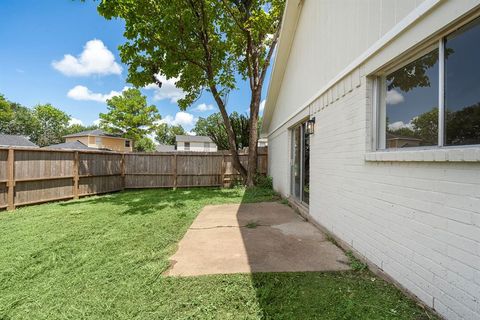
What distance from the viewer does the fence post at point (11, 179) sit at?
6.52 meters

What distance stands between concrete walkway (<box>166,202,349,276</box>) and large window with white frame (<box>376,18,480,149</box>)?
69.0 inches

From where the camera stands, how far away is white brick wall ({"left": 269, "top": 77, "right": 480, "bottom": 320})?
5.69ft

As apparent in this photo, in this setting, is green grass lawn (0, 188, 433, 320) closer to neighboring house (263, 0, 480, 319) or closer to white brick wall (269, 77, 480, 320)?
white brick wall (269, 77, 480, 320)

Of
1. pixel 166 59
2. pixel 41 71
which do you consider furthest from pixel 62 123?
pixel 166 59

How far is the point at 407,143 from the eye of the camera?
2.52 meters

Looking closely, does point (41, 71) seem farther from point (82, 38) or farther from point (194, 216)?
point (194, 216)

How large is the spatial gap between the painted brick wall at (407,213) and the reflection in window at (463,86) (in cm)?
29

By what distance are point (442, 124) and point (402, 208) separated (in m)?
0.86

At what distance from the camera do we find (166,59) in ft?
30.9

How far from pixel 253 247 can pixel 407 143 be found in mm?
2458

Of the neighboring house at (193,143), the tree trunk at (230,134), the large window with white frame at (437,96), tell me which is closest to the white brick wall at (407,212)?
the large window with white frame at (437,96)

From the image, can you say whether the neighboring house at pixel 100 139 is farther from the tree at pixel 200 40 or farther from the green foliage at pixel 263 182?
the green foliage at pixel 263 182

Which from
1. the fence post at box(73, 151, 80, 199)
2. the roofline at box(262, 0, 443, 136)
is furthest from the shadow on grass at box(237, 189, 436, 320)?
the fence post at box(73, 151, 80, 199)

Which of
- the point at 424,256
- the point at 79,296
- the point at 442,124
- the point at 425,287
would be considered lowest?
the point at 79,296
